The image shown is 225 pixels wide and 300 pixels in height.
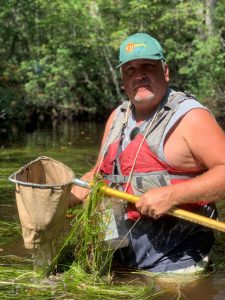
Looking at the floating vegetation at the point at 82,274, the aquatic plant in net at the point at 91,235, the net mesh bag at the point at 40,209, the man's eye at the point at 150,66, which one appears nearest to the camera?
the net mesh bag at the point at 40,209

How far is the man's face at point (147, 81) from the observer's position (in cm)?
368

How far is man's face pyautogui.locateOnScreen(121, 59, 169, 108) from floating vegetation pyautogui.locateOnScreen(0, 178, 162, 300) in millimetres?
685

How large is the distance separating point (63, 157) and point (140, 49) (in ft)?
24.6

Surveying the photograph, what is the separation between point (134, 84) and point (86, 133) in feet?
44.7

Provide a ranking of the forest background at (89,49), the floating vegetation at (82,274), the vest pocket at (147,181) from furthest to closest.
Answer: the forest background at (89,49)
the vest pocket at (147,181)
the floating vegetation at (82,274)

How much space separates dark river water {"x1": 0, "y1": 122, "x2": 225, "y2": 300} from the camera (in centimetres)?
358

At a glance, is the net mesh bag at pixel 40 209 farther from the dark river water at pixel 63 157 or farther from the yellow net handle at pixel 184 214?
the dark river water at pixel 63 157

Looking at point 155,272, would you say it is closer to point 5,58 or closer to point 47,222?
point 47,222

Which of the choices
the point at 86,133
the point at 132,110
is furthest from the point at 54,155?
the point at 132,110

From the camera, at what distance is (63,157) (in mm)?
10977

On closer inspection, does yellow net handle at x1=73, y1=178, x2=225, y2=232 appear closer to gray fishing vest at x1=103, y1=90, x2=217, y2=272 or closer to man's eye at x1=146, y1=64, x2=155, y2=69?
gray fishing vest at x1=103, y1=90, x2=217, y2=272

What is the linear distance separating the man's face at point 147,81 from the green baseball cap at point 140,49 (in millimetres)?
57

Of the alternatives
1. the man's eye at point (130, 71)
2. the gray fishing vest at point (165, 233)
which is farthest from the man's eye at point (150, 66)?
the gray fishing vest at point (165, 233)

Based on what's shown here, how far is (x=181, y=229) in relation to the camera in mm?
3639
